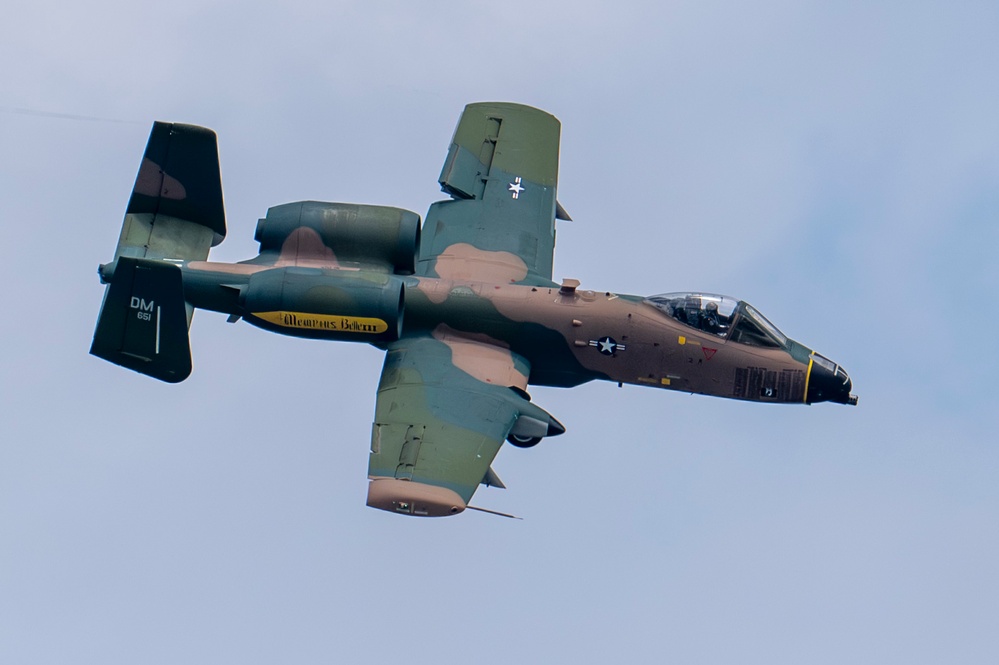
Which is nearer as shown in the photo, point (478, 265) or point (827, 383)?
point (827, 383)

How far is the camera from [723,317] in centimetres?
3756

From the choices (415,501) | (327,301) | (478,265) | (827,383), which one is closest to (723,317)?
(827,383)

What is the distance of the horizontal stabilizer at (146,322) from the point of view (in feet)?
116

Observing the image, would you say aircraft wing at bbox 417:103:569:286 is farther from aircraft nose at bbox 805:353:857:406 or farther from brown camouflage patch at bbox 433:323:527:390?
aircraft nose at bbox 805:353:857:406

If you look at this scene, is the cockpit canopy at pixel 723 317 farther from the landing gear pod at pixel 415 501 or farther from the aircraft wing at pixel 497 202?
the landing gear pod at pixel 415 501

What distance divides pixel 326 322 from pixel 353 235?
198 cm

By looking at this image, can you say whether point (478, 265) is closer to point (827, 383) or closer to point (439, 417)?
point (439, 417)

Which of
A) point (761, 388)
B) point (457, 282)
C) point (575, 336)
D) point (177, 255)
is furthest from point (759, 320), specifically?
point (177, 255)

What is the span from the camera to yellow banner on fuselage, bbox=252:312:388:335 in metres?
37.3

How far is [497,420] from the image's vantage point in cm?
3600

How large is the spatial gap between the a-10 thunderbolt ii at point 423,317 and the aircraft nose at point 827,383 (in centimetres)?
3

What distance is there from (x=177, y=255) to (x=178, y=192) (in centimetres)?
135

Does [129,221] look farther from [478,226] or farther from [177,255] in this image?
[478,226]

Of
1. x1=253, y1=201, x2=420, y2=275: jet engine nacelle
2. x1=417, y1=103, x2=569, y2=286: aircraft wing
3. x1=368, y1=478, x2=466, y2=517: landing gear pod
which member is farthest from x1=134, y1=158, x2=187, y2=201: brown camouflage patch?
x1=368, y1=478, x2=466, y2=517: landing gear pod
